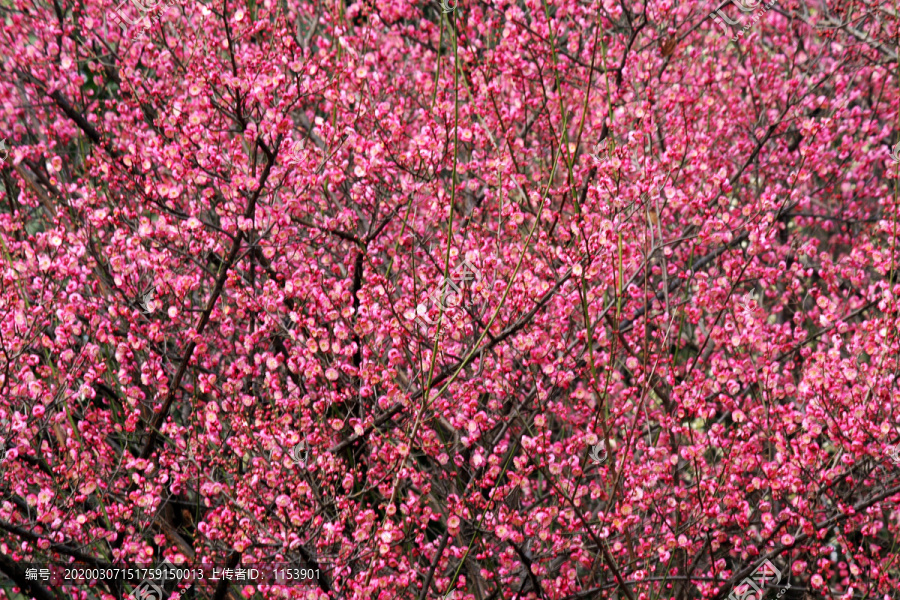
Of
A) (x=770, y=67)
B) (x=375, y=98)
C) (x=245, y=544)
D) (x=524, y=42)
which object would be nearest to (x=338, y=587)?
(x=245, y=544)

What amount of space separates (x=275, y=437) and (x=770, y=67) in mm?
4990

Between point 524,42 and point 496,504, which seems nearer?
point 496,504

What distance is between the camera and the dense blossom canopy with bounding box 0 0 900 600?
435 cm

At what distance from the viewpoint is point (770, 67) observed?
6.78 meters

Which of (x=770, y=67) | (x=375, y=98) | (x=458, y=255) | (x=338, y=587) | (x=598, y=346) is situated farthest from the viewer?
(x=770, y=67)

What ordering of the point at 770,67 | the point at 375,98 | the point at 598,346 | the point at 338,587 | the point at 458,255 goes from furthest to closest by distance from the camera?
the point at 770,67 → the point at 375,98 → the point at 598,346 → the point at 458,255 → the point at 338,587

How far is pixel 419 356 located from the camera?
3.94 meters

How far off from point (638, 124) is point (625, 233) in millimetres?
1114

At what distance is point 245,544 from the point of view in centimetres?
431

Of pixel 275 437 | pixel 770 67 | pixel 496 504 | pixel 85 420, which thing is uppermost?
pixel 770 67

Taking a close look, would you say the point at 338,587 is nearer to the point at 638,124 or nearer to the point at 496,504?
the point at 496,504

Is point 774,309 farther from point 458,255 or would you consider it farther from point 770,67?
point 458,255

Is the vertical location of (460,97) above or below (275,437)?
above

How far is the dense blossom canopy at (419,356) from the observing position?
435 cm
